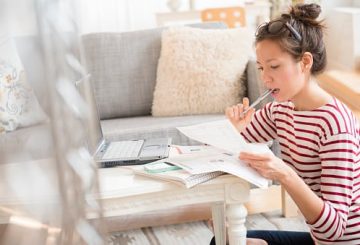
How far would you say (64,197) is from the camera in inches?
10.0

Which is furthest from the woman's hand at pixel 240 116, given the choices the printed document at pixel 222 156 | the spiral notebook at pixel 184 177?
the spiral notebook at pixel 184 177

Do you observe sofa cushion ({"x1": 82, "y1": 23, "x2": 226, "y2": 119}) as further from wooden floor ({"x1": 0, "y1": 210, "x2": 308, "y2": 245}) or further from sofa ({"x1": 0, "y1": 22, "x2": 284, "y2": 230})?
wooden floor ({"x1": 0, "y1": 210, "x2": 308, "y2": 245})

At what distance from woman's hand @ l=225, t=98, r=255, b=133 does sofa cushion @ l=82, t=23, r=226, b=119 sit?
3.66 ft

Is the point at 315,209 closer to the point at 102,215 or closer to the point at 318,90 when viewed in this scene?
the point at 318,90

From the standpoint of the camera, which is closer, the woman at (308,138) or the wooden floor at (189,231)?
the woman at (308,138)

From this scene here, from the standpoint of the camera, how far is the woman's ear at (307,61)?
126cm

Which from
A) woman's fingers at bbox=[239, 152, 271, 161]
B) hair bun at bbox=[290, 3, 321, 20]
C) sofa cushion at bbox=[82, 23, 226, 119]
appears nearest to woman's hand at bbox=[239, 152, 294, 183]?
woman's fingers at bbox=[239, 152, 271, 161]

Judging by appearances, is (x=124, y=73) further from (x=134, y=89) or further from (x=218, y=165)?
(x=218, y=165)

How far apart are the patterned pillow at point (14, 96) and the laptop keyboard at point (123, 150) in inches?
43.6

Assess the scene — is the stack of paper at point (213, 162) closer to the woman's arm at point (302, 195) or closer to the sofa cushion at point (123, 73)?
the woman's arm at point (302, 195)

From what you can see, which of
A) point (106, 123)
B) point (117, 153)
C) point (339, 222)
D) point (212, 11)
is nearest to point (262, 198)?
point (106, 123)

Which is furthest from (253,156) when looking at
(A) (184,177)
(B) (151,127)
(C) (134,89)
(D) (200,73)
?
(C) (134,89)

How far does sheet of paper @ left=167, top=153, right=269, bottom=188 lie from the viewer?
1.19m

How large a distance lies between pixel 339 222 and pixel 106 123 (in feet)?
4.81
